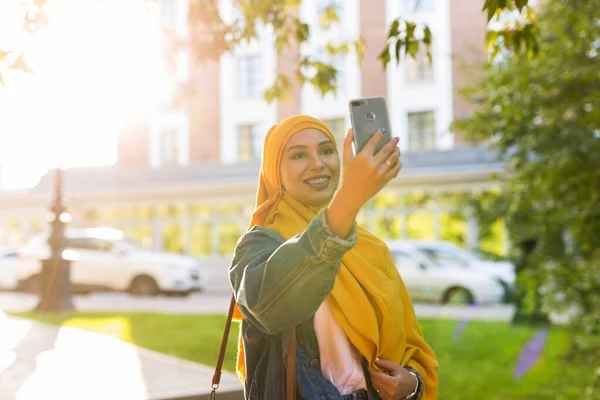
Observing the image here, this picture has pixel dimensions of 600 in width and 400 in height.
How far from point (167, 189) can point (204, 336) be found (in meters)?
16.3

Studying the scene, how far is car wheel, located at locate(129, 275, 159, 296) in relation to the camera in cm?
1808

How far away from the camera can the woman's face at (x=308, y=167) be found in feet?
6.70

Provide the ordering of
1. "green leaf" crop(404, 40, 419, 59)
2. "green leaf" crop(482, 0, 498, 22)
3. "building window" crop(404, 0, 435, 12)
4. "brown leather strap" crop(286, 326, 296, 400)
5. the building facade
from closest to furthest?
"brown leather strap" crop(286, 326, 296, 400), "green leaf" crop(482, 0, 498, 22), "green leaf" crop(404, 40, 419, 59), the building facade, "building window" crop(404, 0, 435, 12)

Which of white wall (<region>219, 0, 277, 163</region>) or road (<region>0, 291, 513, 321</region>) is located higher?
white wall (<region>219, 0, 277, 163</region>)

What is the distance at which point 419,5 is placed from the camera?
2616 cm

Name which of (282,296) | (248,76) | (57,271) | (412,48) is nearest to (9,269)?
(57,271)

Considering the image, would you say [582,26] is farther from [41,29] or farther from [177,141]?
[177,141]

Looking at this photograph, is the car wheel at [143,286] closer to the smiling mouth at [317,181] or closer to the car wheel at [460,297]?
the car wheel at [460,297]

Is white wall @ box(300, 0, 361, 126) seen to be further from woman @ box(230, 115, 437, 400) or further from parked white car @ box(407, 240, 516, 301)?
woman @ box(230, 115, 437, 400)

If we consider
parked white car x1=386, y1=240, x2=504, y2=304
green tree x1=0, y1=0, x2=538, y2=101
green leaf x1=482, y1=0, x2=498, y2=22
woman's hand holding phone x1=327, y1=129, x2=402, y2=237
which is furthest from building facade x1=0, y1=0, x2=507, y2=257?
woman's hand holding phone x1=327, y1=129, x2=402, y2=237

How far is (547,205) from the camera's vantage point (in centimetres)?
670

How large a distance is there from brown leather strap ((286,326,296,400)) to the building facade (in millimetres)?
20464

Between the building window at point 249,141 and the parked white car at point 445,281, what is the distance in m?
12.3

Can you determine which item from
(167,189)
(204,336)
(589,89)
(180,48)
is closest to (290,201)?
(589,89)
